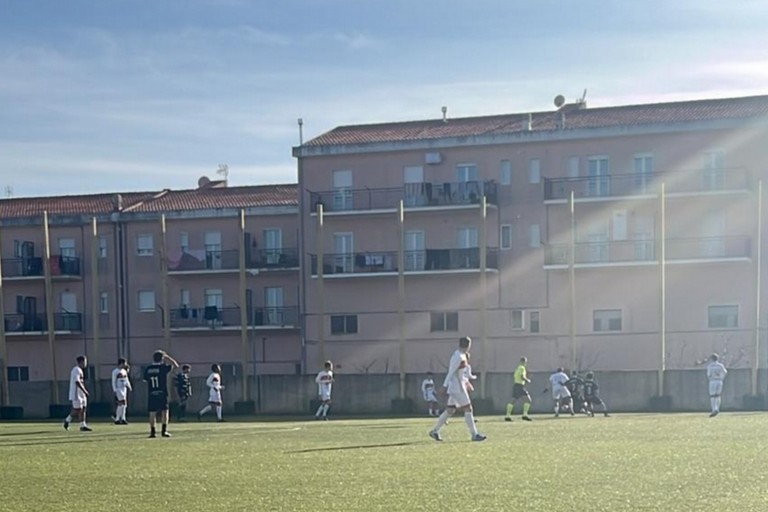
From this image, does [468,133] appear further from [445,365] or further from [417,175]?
[445,365]

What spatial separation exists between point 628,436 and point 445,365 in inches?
1259

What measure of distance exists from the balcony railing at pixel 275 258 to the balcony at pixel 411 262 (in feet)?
9.68

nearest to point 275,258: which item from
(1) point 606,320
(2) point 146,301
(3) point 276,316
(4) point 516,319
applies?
(3) point 276,316

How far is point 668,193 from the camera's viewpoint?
49.8 m

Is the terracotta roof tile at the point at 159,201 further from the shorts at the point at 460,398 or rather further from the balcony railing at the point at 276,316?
the shorts at the point at 460,398

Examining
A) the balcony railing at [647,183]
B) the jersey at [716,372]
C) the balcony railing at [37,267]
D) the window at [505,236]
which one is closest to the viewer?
the jersey at [716,372]

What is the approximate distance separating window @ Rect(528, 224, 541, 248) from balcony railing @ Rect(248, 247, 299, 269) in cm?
1345

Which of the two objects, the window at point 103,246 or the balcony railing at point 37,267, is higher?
the window at point 103,246

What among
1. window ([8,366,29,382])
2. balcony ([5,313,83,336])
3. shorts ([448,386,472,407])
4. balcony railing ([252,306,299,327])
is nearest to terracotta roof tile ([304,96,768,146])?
balcony railing ([252,306,299,327])

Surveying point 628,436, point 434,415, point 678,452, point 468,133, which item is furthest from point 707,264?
point 678,452

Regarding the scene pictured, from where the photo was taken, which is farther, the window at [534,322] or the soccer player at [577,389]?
the window at [534,322]

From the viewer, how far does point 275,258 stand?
59.3 metres

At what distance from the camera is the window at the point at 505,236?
53375 millimetres

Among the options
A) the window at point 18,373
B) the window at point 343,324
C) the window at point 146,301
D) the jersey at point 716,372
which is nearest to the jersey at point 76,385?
the jersey at point 716,372
